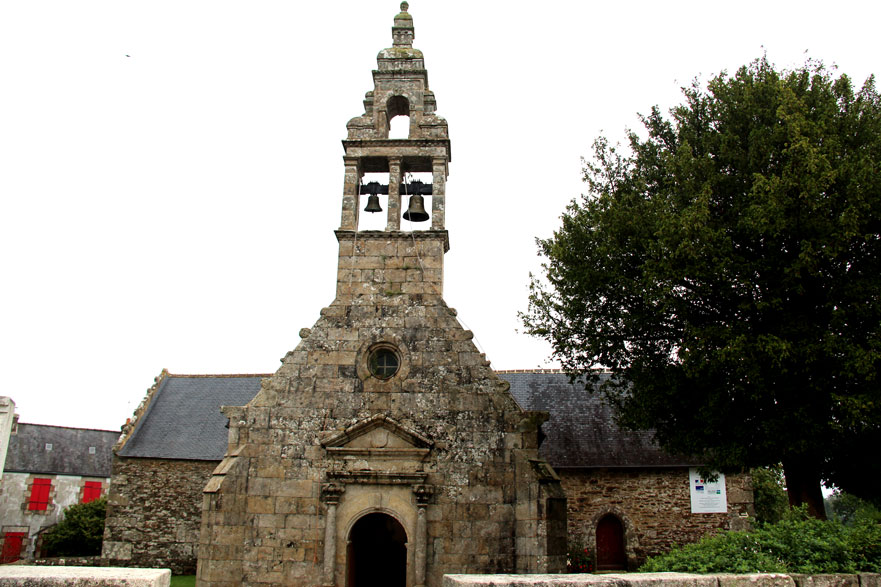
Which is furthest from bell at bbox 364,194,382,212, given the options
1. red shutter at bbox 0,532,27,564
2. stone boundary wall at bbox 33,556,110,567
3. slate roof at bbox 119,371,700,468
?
red shutter at bbox 0,532,27,564

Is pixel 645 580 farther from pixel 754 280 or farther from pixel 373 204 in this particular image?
pixel 373 204

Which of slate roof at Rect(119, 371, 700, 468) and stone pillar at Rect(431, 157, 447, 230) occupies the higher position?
stone pillar at Rect(431, 157, 447, 230)

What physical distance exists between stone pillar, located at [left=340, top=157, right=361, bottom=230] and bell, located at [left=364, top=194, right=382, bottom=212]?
239 mm

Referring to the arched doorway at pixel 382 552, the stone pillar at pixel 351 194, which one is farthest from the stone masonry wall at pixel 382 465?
the arched doorway at pixel 382 552

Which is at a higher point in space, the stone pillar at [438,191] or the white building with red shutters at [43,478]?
the stone pillar at [438,191]

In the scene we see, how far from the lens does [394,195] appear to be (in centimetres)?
1348

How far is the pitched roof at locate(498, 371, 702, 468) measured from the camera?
18.5 metres

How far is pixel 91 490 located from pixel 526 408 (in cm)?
2441

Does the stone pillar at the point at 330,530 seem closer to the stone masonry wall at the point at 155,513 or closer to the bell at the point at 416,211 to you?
the bell at the point at 416,211

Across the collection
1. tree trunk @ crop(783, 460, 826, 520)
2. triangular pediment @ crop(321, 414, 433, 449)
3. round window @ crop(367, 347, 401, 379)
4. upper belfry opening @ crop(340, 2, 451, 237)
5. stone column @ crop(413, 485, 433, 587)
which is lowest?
stone column @ crop(413, 485, 433, 587)

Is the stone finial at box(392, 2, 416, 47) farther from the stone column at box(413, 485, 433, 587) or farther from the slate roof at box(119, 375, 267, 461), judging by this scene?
the slate roof at box(119, 375, 267, 461)

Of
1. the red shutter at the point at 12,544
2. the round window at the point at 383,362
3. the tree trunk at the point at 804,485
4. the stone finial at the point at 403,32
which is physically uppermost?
the stone finial at the point at 403,32

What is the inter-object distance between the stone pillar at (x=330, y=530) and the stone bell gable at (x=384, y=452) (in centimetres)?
2

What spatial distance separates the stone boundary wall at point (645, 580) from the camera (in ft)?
14.4
